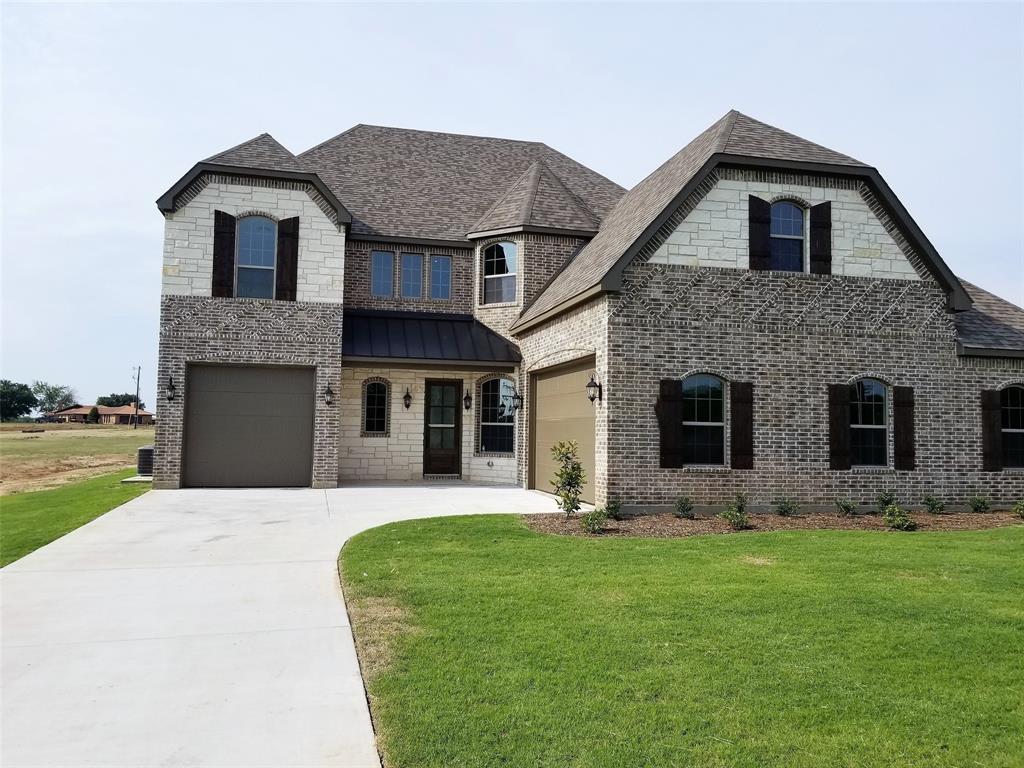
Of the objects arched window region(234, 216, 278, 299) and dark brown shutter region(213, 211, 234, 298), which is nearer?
dark brown shutter region(213, 211, 234, 298)

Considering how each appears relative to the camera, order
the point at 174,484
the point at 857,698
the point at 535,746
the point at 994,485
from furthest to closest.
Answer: the point at 174,484 < the point at 994,485 < the point at 857,698 < the point at 535,746

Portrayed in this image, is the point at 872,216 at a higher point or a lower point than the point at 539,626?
higher

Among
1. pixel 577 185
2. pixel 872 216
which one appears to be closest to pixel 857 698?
pixel 872 216

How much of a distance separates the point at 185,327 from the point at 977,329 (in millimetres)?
16611

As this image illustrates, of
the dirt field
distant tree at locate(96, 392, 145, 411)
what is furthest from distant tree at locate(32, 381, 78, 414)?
the dirt field

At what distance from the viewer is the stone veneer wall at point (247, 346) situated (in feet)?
51.6

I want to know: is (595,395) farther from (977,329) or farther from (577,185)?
(577,185)

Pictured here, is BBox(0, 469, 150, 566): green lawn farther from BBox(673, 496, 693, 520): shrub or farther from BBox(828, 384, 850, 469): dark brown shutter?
BBox(828, 384, 850, 469): dark brown shutter

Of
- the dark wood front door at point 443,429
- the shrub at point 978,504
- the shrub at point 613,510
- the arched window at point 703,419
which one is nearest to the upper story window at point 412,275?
the dark wood front door at point 443,429

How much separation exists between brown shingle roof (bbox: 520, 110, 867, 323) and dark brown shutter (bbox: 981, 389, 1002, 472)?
5.17 metres

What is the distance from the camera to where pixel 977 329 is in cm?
1488

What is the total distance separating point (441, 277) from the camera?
1972 centimetres

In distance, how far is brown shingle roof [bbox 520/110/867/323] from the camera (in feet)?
44.3

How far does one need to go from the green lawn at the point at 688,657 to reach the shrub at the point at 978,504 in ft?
18.6
